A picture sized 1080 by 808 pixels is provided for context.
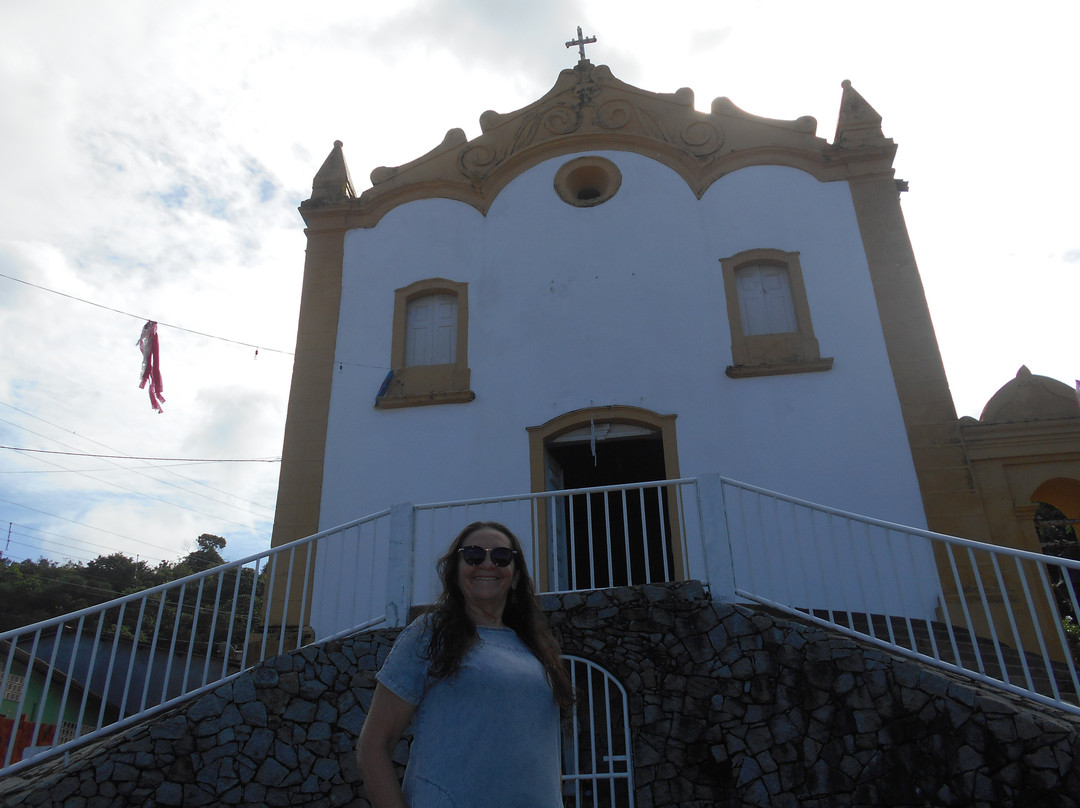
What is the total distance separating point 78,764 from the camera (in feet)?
15.7

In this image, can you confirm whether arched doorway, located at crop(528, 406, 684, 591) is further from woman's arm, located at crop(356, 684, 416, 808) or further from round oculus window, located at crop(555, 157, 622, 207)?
woman's arm, located at crop(356, 684, 416, 808)

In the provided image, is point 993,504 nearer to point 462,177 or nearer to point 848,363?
point 848,363

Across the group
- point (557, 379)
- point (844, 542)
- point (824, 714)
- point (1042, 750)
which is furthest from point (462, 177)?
point (1042, 750)

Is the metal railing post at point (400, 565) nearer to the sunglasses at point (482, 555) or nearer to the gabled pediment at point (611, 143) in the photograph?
the sunglasses at point (482, 555)

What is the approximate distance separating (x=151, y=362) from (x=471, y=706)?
33.4ft

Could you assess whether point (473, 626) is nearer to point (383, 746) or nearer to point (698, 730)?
point (383, 746)

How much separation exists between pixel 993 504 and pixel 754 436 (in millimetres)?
2548

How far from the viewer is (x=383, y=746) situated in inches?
80.4

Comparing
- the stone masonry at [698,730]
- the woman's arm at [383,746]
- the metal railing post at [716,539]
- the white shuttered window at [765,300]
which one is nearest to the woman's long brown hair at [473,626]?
the woman's arm at [383,746]

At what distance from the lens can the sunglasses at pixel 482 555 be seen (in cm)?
245

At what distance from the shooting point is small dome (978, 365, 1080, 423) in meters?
8.46

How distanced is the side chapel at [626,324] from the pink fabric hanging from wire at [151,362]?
225 centimetres

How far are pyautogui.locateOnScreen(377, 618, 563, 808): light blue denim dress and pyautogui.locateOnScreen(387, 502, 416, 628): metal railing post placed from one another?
3.84 metres

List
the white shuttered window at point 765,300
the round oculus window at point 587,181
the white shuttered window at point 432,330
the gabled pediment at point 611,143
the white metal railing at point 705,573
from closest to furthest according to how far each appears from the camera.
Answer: the white metal railing at point 705,573, the white shuttered window at point 765,300, the white shuttered window at point 432,330, the gabled pediment at point 611,143, the round oculus window at point 587,181
